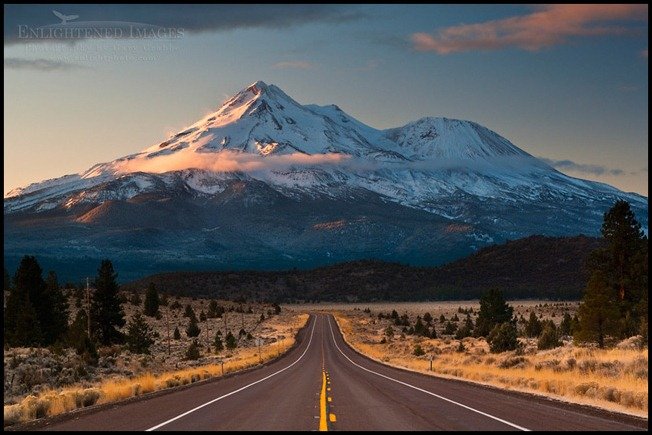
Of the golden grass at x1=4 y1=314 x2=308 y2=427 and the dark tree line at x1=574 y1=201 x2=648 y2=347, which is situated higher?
the dark tree line at x1=574 y1=201 x2=648 y2=347

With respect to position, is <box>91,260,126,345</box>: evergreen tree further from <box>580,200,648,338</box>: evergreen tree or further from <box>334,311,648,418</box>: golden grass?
<box>580,200,648,338</box>: evergreen tree

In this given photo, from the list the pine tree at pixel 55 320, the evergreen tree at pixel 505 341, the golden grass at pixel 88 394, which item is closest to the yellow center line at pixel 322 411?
the golden grass at pixel 88 394

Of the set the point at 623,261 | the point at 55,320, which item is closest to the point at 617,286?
the point at 623,261

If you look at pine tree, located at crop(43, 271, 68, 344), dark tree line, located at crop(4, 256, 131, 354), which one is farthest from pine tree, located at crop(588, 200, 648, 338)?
pine tree, located at crop(43, 271, 68, 344)

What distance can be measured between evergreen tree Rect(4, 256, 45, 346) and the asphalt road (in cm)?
2680

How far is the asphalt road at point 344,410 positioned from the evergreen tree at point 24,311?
87.9ft

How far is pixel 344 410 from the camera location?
2373 centimetres

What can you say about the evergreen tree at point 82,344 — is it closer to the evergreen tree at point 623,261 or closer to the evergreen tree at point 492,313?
the evergreen tree at point 623,261

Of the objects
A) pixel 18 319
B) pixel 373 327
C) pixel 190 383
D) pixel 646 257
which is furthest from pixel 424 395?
pixel 373 327

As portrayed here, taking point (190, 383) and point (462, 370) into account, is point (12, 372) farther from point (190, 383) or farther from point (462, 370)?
point (462, 370)

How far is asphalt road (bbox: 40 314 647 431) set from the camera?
20281mm

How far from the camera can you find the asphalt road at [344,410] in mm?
20281

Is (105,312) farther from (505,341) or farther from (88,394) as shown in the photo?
(88,394)

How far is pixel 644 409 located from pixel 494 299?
59.2 metres
